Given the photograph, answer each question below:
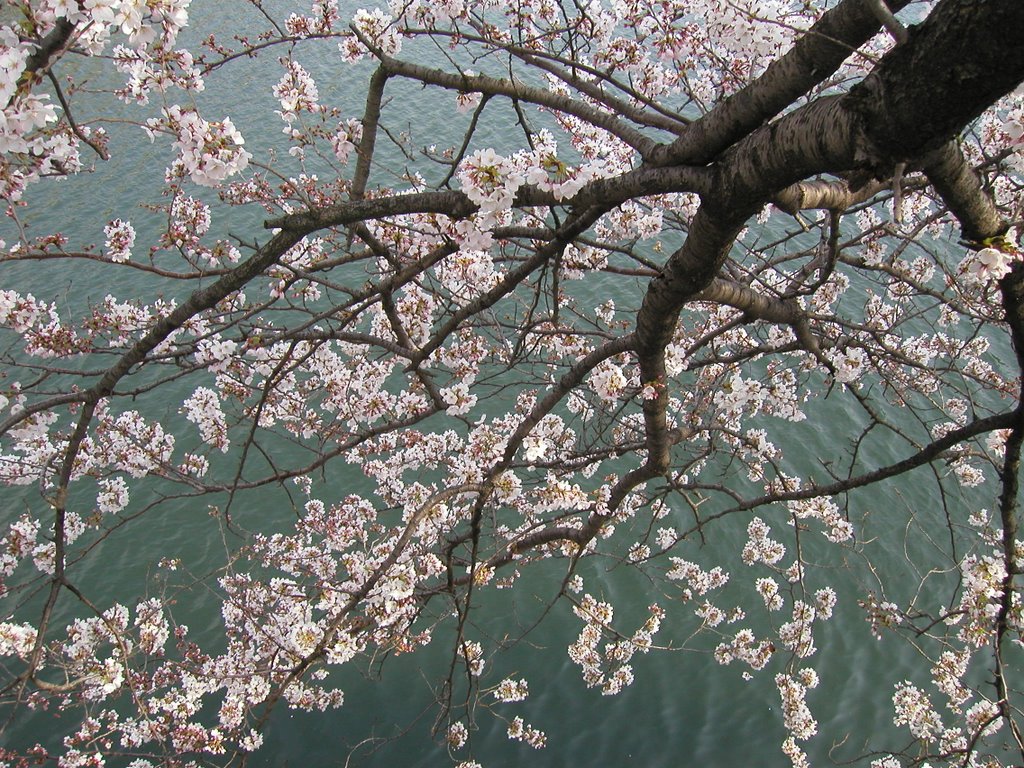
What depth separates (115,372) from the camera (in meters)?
2.91

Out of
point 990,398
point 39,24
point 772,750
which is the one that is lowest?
point 772,750

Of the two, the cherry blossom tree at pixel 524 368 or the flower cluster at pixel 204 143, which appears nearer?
the cherry blossom tree at pixel 524 368

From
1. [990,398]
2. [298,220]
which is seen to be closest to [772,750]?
[990,398]

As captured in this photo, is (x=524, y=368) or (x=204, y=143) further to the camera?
(x=524, y=368)

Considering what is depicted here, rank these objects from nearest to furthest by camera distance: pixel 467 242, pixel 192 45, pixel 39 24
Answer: pixel 39 24
pixel 467 242
pixel 192 45

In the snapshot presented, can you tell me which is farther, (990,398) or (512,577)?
(990,398)

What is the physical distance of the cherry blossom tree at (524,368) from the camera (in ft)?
8.18

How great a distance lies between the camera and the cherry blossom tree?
8.18ft

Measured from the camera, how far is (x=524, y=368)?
37.7 feet

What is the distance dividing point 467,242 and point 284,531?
7.91 m

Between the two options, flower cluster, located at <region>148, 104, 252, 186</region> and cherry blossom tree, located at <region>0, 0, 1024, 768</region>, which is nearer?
cherry blossom tree, located at <region>0, 0, 1024, 768</region>

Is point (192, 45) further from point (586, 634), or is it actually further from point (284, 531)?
point (586, 634)

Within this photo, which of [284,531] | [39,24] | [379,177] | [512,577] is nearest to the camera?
[39,24]

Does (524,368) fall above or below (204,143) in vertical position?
above
